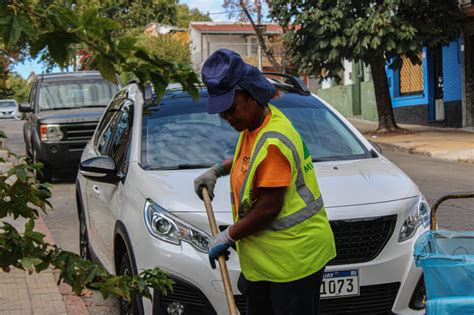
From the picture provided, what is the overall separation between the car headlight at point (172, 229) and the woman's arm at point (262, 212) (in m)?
1.07

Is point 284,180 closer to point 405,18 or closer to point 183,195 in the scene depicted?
point 183,195

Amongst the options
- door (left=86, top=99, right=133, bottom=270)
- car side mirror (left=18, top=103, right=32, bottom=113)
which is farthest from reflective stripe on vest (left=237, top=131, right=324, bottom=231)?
car side mirror (left=18, top=103, right=32, bottom=113)

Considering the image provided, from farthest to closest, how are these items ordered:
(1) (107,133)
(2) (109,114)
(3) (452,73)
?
(3) (452,73), (2) (109,114), (1) (107,133)

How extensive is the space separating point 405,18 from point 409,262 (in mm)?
17077

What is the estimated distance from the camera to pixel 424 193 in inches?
417

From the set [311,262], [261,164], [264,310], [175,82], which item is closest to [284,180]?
[261,164]

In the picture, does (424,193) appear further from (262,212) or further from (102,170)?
(262,212)

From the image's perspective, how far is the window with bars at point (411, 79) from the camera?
2583 centimetres

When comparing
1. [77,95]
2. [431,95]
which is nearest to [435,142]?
[431,95]

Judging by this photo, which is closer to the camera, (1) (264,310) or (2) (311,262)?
(2) (311,262)

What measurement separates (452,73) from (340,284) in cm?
2055

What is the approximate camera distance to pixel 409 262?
4.24 metres

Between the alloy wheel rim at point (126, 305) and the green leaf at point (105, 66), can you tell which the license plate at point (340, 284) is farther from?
the green leaf at point (105, 66)

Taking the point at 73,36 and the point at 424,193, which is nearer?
the point at 73,36
